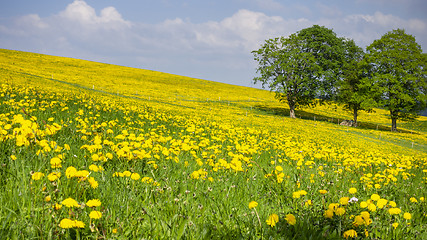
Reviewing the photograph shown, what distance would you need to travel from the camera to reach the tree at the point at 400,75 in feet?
111

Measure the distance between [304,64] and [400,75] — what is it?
13.1 m

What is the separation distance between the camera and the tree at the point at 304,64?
35438mm

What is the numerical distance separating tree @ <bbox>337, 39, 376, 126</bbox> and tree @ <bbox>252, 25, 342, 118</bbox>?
117 inches

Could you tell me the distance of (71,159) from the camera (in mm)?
3645

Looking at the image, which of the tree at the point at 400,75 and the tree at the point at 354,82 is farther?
the tree at the point at 354,82

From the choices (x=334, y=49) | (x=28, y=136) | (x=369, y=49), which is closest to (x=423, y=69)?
(x=369, y=49)

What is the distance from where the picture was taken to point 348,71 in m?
39.1

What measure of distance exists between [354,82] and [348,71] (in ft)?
7.27

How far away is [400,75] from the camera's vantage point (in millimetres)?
34469

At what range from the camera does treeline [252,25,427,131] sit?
34406 mm

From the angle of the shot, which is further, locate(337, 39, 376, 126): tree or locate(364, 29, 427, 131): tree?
locate(337, 39, 376, 126): tree

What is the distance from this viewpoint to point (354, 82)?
3975 cm

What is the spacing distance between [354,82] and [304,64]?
33.8ft

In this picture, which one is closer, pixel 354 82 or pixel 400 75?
pixel 400 75
